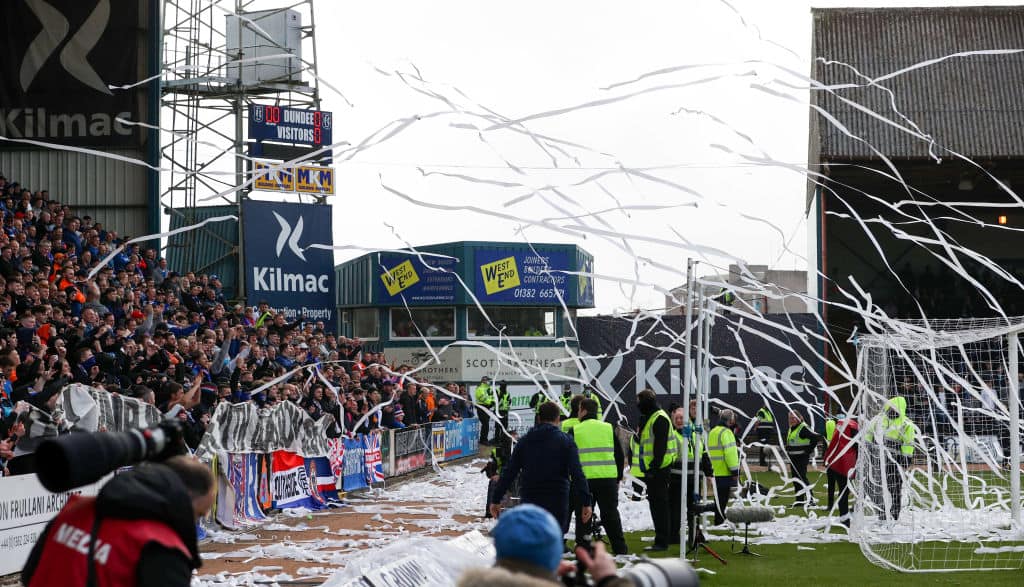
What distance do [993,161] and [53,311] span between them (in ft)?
84.5

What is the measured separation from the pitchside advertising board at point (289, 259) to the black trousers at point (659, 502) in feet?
67.1

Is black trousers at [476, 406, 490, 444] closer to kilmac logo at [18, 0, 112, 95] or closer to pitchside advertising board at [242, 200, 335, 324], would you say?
pitchside advertising board at [242, 200, 335, 324]

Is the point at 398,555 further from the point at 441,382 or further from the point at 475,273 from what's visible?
the point at 475,273

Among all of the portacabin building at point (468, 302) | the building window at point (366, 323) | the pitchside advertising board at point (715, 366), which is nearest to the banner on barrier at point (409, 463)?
the pitchside advertising board at point (715, 366)

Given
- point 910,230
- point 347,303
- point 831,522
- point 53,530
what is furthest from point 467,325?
point 53,530

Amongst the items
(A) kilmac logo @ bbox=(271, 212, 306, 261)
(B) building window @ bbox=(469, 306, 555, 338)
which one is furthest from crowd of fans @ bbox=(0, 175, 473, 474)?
(B) building window @ bbox=(469, 306, 555, 338)

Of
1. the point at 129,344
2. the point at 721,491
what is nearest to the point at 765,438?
the point at 721,491

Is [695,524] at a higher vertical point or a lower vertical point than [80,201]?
lower

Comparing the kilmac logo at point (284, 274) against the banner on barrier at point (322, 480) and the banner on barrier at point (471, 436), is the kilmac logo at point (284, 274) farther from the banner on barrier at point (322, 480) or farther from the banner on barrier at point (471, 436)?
the banner on barrier at point (322, 480)

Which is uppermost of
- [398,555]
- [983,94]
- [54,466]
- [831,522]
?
[983,94]

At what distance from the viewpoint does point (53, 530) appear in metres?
3.58

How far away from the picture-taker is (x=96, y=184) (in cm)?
2684

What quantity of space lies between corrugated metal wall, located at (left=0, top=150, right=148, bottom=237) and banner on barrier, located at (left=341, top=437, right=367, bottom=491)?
960 cm

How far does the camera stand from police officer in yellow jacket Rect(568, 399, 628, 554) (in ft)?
39.4
